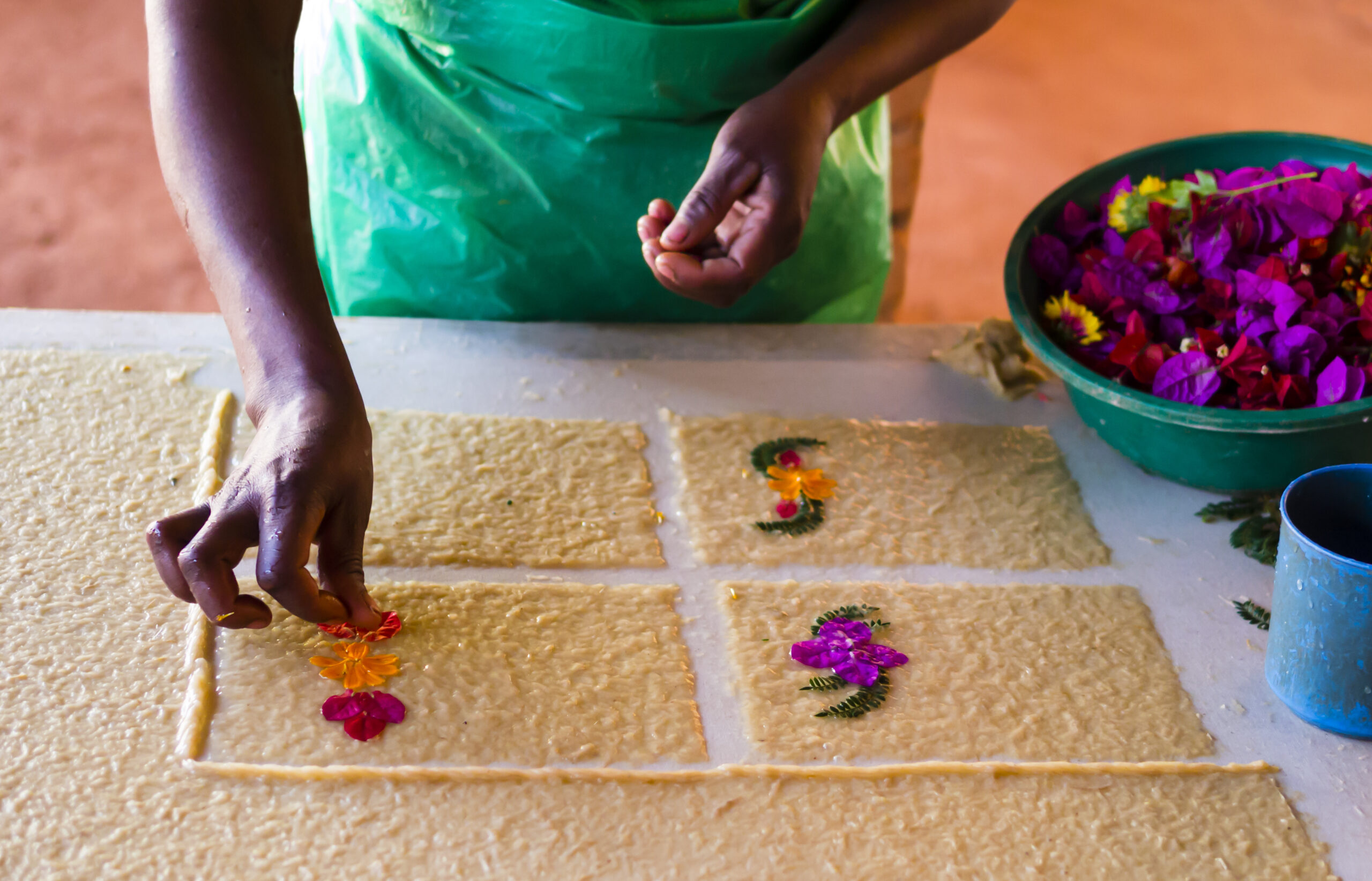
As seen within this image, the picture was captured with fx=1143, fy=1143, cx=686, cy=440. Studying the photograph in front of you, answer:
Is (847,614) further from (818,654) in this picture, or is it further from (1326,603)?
(1326,603)

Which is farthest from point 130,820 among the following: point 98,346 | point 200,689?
point 98,346

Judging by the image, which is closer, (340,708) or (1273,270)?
(340,708)

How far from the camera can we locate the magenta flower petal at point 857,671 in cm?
87

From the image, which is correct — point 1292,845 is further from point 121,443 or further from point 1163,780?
point 121,443

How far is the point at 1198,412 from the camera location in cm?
100

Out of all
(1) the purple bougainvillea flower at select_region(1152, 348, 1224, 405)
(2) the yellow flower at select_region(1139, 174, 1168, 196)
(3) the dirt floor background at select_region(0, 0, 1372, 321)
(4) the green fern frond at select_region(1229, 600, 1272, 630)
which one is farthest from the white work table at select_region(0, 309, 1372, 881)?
(3) the dirt floor background at select_region(0, 0, 1372, 321)

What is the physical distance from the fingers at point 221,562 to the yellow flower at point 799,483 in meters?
0.47

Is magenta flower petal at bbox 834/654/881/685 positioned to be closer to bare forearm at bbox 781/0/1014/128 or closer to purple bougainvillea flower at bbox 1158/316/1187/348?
purple bougainvillea flower at bbox 1158/316/1187/348

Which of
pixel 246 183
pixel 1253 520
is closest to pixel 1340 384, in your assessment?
pixel 1253 520

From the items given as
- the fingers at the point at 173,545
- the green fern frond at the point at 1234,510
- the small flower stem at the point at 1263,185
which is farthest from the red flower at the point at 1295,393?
the fingers at the point at 173,545

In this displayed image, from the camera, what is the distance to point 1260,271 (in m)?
1.04

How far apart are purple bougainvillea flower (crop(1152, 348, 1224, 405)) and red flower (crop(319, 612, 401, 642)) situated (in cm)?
70

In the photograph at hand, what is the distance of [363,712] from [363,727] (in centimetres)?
1

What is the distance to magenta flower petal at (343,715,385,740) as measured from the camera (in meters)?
0.79
